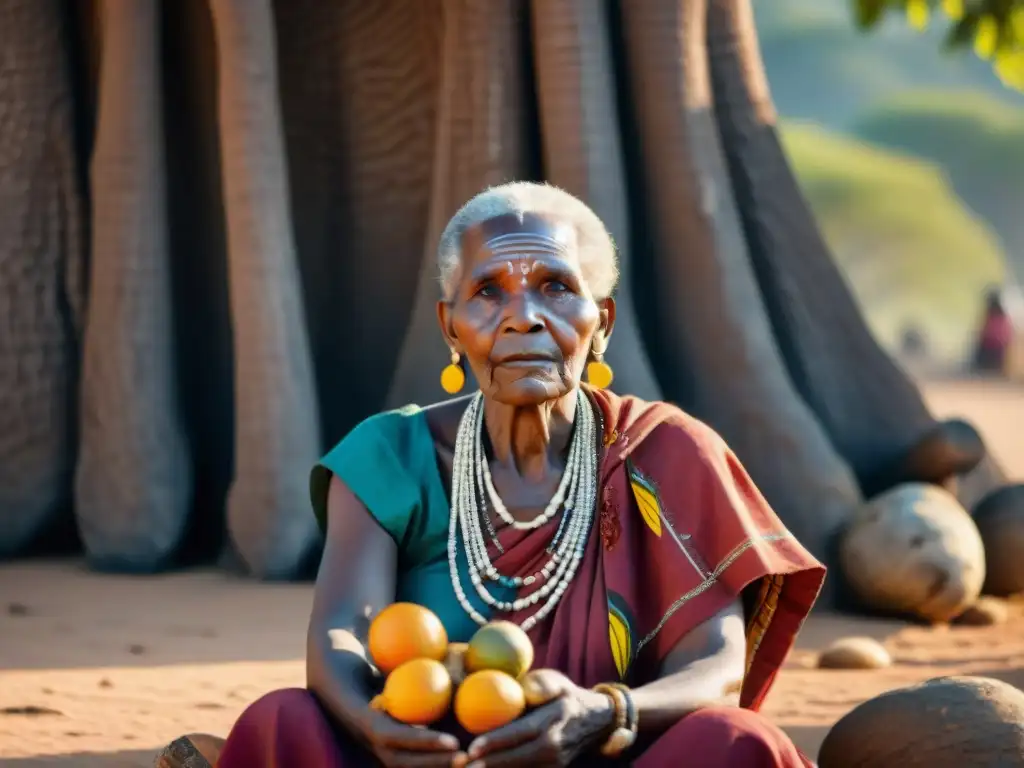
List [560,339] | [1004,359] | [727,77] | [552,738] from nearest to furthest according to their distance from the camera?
[552,738], [560,339], [727,77], [1004,359]

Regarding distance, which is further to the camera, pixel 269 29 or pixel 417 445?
pixel 269 29

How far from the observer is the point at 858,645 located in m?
6.55

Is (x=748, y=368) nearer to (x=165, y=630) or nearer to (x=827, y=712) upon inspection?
(x=827, y=712)

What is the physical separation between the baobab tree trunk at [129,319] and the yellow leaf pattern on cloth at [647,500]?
4.38 m

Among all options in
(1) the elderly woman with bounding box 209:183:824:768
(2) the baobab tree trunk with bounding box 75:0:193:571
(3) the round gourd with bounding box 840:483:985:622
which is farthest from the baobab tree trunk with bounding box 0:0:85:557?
(1) the elderly woman with bounding box 209:183:824:768

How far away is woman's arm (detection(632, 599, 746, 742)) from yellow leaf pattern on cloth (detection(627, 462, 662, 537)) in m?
0.26

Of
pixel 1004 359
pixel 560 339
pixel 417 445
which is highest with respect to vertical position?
pixel 560 339

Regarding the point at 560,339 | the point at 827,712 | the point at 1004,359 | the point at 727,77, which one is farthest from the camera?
the point at 1004,359

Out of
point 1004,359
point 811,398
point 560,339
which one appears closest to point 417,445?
point 560,339

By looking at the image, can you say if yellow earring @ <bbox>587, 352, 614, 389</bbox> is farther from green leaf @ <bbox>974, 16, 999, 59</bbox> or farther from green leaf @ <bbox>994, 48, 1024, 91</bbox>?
green leaf @ <bbox>994, 48, 1024, 91</bbox>

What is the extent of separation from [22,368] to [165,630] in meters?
2.09

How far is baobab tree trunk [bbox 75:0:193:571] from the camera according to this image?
7.96 m

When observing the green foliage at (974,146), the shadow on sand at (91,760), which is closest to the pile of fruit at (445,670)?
the shadow on sand at (91,760)

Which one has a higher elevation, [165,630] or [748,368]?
[748,368]
